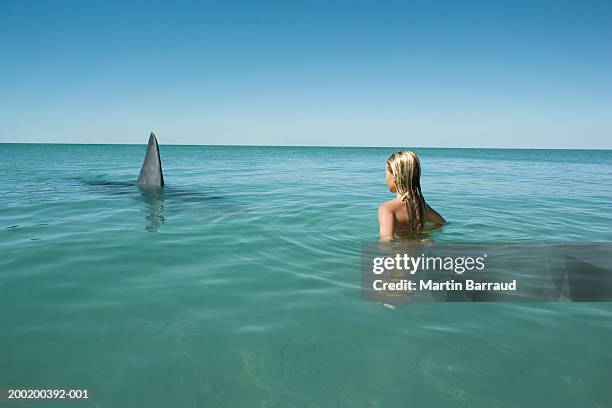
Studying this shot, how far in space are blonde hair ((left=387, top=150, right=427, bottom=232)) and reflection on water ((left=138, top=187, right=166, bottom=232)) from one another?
16.7 ft

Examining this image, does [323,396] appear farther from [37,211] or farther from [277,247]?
[37,211]

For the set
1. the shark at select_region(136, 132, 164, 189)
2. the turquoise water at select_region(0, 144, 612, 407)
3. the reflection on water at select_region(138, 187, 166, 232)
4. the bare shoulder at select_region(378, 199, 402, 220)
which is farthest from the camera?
the shark at select_region(136, 132, 164, 189)

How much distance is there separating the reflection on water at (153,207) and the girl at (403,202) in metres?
4.87

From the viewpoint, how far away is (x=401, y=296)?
179 inches

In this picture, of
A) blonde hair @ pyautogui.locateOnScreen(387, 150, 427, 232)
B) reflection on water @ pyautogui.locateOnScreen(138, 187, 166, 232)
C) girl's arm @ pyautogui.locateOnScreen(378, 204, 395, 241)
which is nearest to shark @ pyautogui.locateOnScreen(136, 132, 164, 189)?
reflection on water @ pyautogui.locateOnScreen(138, 187, 166, 232)

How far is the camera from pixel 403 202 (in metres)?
5.55

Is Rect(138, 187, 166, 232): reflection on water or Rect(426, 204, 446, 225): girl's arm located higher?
Rect(426, 204, 446, 225): girl's arm

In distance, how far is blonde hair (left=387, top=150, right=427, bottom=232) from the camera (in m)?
5.32

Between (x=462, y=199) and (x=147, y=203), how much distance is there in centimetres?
994

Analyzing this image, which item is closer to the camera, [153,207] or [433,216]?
[433,216]

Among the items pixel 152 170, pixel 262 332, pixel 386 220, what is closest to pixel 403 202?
pixel 386 220

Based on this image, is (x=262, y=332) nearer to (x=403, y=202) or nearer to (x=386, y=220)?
(x=386, y=220)

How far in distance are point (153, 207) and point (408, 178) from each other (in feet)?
24.9

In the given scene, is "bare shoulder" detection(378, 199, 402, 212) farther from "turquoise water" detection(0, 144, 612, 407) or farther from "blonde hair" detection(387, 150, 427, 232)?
"turquoise water" detection(0, 144, 612, 407)
